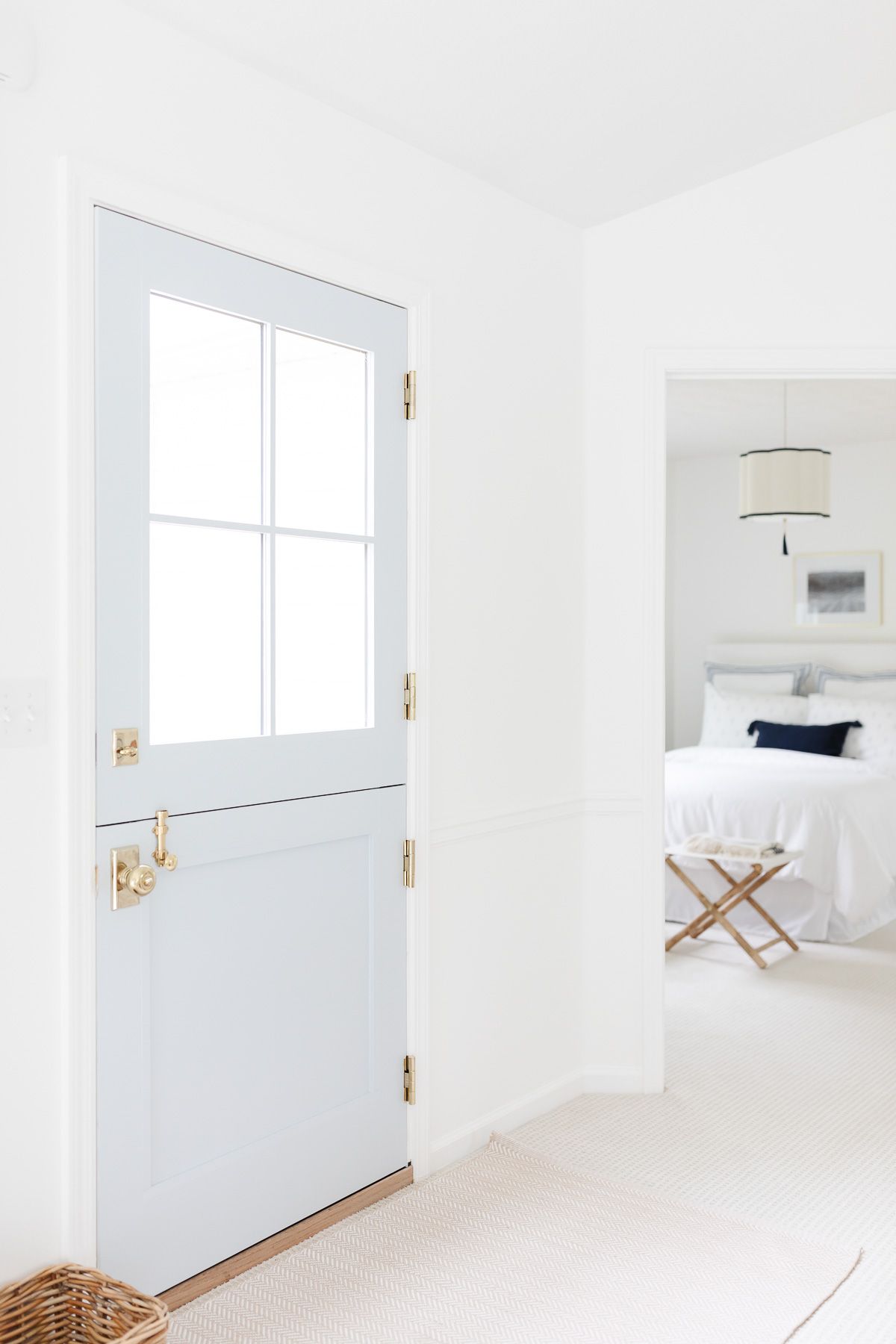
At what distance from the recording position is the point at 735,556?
23.7 ft

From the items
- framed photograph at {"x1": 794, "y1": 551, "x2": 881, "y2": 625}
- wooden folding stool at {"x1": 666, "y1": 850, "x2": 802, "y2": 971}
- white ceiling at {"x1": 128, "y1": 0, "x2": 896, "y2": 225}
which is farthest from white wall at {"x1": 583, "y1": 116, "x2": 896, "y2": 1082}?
framed photograph at {"x1": 794, "y1": 551, "x2": 881, "y2": 625}

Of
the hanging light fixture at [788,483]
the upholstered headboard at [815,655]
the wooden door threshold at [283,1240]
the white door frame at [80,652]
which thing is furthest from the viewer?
the upholstered headboard at [815,655]

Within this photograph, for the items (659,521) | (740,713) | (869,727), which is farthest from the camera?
(740,713)

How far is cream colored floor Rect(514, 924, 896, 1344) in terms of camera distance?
2510 millimetres

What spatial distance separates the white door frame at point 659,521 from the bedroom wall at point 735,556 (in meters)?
3.73

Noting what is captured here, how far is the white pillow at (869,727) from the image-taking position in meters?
5.94

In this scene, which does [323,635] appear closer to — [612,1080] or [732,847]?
[612,1080]

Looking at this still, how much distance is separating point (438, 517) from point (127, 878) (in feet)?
3.83

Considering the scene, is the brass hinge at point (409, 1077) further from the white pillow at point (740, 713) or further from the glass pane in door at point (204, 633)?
the white pillow at point (740, 713)

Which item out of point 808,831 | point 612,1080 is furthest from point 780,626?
point 612,1080

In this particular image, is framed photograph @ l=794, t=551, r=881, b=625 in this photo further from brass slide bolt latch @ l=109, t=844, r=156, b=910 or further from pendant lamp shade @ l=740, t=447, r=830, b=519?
brass slide bolt latch @ l=109, t=844, r=156, b=910

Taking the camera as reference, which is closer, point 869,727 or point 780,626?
point 869,727

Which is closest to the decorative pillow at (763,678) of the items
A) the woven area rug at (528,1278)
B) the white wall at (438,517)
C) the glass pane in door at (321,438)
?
the white wall at (438,517)

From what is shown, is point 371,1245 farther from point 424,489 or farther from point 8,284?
point 8,284
